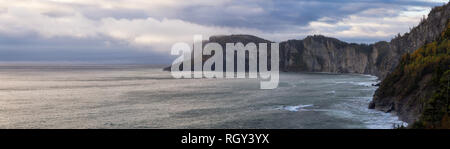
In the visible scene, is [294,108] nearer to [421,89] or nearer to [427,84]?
[421,89]

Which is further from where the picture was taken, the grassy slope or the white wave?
the white wave

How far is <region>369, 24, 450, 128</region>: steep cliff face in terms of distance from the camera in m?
33.5

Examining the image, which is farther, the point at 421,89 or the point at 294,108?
the point at 294,108

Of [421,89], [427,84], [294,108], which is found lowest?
[294,108]

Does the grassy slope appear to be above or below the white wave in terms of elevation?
above

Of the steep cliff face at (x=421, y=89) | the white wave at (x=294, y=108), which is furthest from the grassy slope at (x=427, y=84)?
the white wave at (x=294, y=108)

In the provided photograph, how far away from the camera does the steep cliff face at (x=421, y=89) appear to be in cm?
3350

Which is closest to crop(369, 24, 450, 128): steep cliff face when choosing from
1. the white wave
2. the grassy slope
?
the grassy slope

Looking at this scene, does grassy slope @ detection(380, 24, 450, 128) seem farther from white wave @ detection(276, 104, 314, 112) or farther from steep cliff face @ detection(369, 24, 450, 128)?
white wave @ detection(276, 104, 314, 112)

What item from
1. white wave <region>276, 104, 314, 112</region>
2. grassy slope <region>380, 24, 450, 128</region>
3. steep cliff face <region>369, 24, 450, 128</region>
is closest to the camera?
grassy slope <region>380, 24, 450, 128</region>

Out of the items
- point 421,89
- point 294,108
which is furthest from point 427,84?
point 294,108

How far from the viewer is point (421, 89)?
149ft
